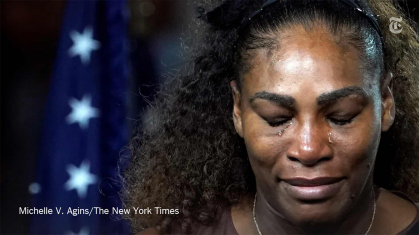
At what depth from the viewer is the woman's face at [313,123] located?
1.57m

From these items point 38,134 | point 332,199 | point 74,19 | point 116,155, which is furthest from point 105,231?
point 332,199

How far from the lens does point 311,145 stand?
155 centimetres

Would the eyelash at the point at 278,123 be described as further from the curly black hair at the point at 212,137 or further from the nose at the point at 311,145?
the curly black hair at the point at 212,137

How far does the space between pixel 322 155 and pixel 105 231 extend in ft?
4.90

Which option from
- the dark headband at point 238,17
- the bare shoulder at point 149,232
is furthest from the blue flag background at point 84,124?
the dark headband at point 238,17

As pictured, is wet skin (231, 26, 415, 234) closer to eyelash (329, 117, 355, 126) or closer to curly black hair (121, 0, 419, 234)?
eyelash (329, 117, 355, 126)

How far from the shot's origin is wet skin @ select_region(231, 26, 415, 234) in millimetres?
1565

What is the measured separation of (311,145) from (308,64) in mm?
233

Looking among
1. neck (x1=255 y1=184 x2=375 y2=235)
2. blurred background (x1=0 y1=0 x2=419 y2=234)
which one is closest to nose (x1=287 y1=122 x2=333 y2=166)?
neck (x1=255 y1=184 x2=375 y2=235)

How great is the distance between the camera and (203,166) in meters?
2.10

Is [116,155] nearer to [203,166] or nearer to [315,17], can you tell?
[203,166]

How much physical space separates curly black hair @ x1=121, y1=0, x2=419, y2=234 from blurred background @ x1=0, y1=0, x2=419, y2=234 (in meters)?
0.53

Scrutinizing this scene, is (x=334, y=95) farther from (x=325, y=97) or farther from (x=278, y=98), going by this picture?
(x=278, y=98)

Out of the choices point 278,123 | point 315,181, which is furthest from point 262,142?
point 315,181
